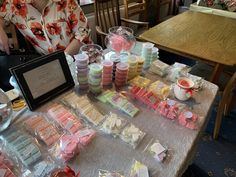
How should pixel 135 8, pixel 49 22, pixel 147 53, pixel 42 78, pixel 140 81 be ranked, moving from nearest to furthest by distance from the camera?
pixel 42 78 → pixel 140 81 → pixel 147 53 → pixel 49 22 → pixel 135 8

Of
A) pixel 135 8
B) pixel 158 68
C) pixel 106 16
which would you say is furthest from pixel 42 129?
pixel 135 8

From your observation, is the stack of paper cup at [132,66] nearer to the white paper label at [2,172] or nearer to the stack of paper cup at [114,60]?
the stack of paper cup at [114,60]

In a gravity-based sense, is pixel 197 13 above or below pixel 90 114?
below

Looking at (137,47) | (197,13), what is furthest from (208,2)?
(137,47)

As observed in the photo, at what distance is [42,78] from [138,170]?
509 millimetres

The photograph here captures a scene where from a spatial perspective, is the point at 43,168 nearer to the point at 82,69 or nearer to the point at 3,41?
the point at 82,69

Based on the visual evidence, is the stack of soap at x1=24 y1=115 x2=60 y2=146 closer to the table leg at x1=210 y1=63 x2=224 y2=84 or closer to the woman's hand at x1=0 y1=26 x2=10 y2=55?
the woman's hand at x1=0 y1=26 x2=10 y2=55

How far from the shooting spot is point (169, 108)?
915 mm

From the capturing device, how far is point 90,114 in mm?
863

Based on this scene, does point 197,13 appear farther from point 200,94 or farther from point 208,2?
point 200,94

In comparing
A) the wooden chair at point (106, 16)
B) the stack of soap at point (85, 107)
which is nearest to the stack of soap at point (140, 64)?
the stack of soap at point (85, 107)

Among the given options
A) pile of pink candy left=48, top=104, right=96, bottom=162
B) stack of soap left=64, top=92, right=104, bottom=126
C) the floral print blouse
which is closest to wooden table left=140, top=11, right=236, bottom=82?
the floral print blouse

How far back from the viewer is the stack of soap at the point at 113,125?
80cm

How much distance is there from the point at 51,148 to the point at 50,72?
0.32 metres
